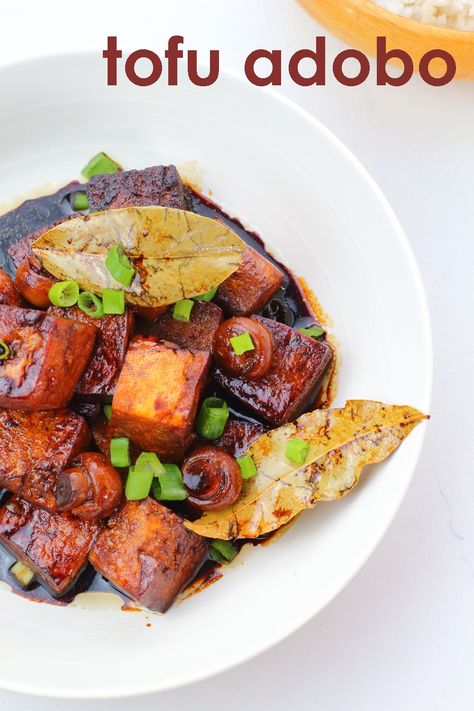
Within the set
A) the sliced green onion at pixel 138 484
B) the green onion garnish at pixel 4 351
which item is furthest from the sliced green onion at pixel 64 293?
the sliced green onion at pixel 138 484

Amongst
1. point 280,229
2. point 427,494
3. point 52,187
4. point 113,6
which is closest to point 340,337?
point 280,229

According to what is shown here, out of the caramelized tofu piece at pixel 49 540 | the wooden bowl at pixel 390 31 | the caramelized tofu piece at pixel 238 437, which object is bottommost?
the caramelized tofu piece at pixel 49 540

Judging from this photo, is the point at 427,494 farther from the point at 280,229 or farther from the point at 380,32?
the point at 380,32

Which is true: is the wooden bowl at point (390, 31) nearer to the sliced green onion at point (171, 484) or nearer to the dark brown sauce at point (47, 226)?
the dark brown sauce at point (47, 226)

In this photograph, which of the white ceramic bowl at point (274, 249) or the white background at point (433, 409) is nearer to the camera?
the white ceramic bowl at point (274, 249)

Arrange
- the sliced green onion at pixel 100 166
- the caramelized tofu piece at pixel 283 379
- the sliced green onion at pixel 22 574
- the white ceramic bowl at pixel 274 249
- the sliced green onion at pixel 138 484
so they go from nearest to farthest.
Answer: the white ceramic bowl at pixel 274 249 → the sliced green onion at pixel 138 484 → the caramelized tofu piece at pixel 283 379 → the sliced green onion at pixel 22 574 → the sliced green onion at pixel 100 166

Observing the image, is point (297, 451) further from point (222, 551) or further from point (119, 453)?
point (119, 453)
